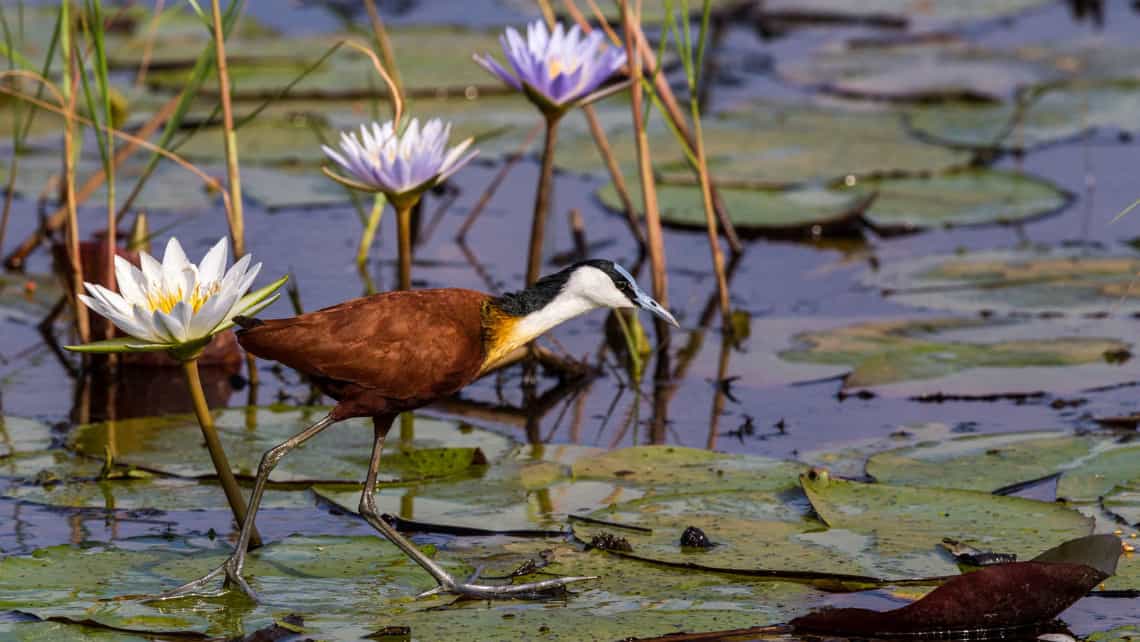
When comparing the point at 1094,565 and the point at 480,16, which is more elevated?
the point at 480,16

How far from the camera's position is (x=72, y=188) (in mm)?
5012

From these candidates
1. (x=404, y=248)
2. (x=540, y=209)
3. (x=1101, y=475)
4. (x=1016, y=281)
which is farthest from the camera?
(x=1016, y=281)

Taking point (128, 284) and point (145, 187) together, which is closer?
point (128, 284)

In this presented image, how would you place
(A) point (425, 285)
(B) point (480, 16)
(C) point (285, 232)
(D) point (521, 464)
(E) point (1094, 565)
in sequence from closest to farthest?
(E) point (1094, 565)
(D) point (521, 464)
(A) point (425, 285)
(C) point (285, 232)
(B) point (480, 16)

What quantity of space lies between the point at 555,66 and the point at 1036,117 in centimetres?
434

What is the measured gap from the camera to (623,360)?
562 centimetres

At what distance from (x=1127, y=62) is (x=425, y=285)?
16.7ft

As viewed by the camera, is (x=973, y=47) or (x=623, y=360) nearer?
(x=623, y=360)

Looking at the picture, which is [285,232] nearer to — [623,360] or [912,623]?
[623,360]

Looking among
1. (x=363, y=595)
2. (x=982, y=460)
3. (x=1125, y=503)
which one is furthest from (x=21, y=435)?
(x=1125, y=503)

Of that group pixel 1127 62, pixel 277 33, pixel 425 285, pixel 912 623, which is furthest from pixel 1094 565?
pixel 277 33

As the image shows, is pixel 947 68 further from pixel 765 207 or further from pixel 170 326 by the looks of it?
pixel 170 326

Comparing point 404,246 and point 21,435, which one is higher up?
point 404,246

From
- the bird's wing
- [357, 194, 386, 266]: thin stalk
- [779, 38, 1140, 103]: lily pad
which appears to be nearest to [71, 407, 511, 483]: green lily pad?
the bird's wing
